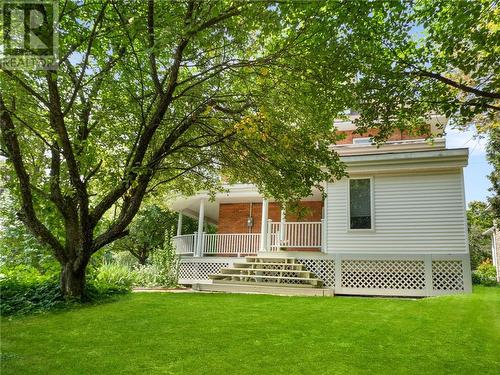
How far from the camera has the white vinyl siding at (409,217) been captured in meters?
12.0

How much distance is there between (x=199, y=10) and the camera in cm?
526

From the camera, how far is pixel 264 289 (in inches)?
491

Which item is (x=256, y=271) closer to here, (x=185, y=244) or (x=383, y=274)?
(x=383, y=274)

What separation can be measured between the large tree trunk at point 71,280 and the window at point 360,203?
347 inches

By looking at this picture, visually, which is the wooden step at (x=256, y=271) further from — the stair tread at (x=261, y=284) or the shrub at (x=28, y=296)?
the shrub at (x=28, y=296)

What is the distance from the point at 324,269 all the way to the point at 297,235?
6.75 feet

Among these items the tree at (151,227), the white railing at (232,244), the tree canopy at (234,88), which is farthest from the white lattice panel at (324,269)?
the tree at (151,227)

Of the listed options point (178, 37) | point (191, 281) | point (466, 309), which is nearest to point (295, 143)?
point (178, 37)

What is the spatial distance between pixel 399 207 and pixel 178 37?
32.6 feet

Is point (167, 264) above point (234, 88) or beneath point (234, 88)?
beneath

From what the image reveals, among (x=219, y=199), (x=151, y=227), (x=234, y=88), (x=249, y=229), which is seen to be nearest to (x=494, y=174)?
(x=249, y=229)

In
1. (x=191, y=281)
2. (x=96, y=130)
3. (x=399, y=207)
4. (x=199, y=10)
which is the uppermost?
(x=199, y=10)

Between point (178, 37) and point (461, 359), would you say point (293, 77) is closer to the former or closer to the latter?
point (178, 37)

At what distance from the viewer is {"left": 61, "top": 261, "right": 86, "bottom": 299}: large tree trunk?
25.9ft
